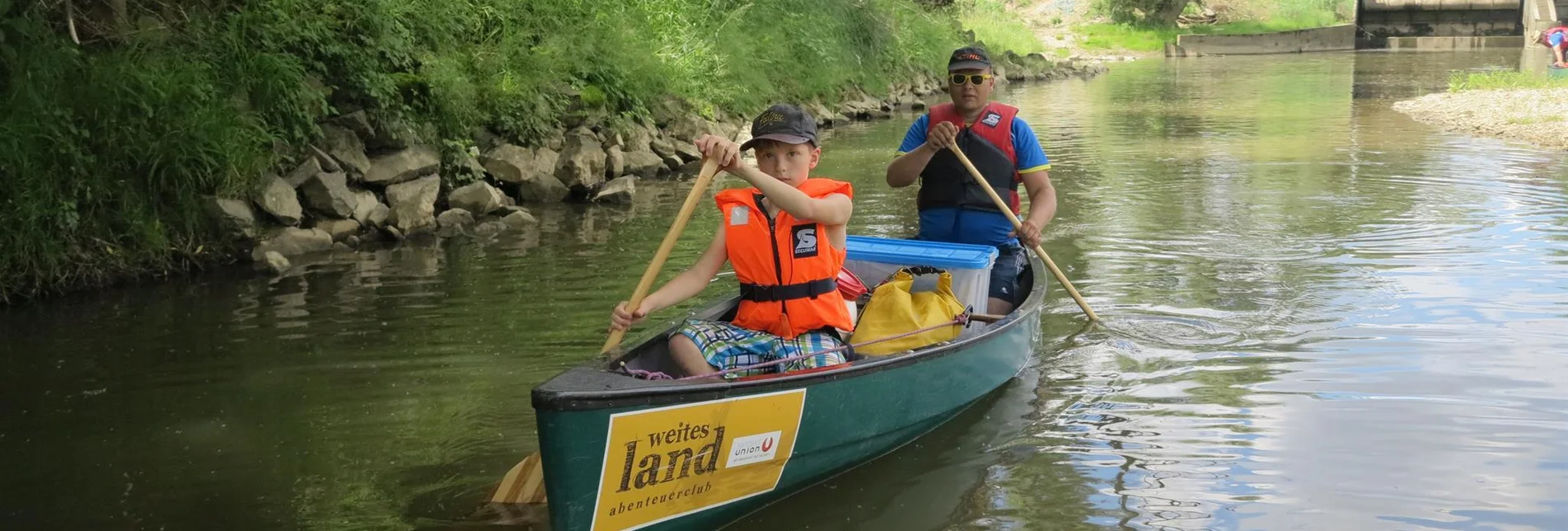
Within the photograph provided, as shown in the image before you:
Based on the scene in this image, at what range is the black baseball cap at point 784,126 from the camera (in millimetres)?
4648

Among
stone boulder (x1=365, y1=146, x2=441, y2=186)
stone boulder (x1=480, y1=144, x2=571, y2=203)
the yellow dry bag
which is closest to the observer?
the yellow dry bag

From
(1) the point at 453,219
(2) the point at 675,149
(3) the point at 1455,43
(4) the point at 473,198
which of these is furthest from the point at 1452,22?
(1) the point at 453,219

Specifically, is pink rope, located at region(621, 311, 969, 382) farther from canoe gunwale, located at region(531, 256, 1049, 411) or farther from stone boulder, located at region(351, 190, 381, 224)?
stone boulder, located at region(351, 190, 381, 224)

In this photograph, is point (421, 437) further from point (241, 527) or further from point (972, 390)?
point (972, 390)

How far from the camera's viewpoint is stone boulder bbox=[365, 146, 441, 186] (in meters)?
11.3

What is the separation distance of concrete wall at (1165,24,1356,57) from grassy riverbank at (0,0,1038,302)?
111ft

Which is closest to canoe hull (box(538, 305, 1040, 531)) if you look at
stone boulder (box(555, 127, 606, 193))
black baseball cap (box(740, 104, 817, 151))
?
black baseball cap (box(740, 104, 817, 151))

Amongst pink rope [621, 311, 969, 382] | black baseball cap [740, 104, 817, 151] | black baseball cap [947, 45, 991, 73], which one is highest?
black baseball cap [947, 45, 991, 73]

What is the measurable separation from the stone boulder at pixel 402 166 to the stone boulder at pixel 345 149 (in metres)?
0.10

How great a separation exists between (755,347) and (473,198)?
758 cm

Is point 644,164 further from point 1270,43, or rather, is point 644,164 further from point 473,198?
point 1270,43

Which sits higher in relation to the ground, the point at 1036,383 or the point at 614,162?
the point at 614,162

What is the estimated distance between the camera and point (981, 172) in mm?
6816

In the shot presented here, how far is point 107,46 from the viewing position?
32.9 feet
